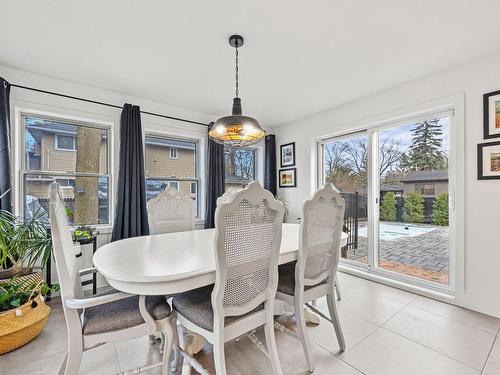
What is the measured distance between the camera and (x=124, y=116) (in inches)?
122

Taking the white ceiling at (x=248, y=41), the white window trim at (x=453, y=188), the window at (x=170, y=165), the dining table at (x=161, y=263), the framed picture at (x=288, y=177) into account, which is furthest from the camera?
the framed picture at (x=288, y=177)

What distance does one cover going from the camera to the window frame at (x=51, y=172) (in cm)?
265

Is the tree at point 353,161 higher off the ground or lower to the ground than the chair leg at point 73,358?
higher

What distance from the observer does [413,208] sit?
3037mm

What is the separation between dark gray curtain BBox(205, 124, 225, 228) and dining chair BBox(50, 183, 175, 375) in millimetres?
2321

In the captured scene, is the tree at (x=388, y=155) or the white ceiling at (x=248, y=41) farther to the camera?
the tree at (x=388, y=155)

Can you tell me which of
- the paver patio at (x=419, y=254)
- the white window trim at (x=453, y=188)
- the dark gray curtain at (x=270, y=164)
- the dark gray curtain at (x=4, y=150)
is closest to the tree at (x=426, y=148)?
the white window trim at (x=453, y=188)

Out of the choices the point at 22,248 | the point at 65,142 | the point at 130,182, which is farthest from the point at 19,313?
the point at 65,142

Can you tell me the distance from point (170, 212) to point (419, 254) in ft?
9.89

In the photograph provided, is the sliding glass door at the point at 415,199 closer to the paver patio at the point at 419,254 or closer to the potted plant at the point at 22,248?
the paver patio at the point at 419,254

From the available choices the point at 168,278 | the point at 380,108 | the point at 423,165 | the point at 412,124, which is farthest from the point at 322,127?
the point at 168,278

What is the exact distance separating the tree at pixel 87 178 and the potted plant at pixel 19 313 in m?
1.07

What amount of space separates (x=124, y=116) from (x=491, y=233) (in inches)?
163

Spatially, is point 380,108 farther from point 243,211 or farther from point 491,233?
point 243,211
